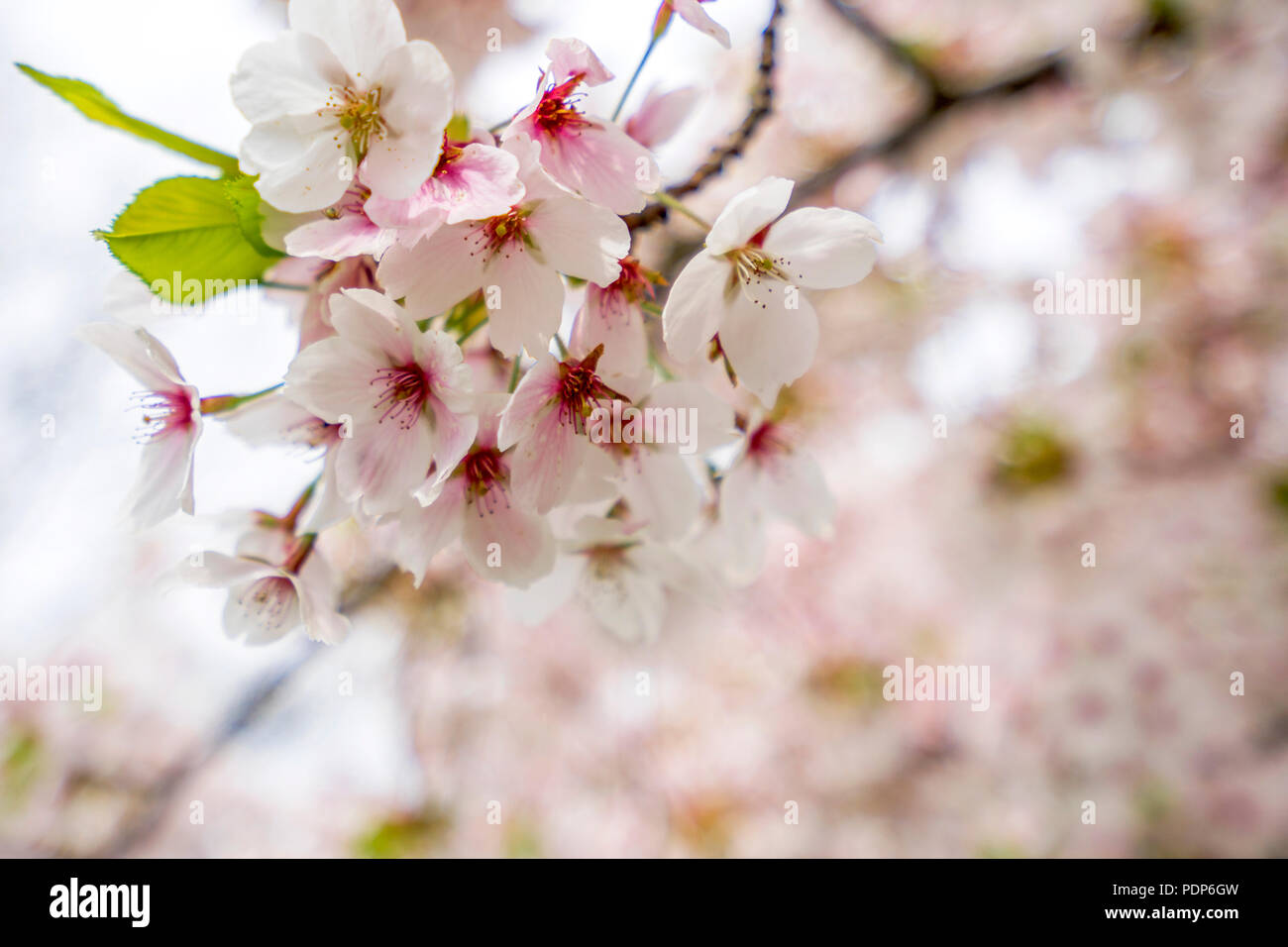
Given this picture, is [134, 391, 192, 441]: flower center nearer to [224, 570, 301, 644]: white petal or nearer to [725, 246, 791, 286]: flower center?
[224, 570, 301, 644]: white petal

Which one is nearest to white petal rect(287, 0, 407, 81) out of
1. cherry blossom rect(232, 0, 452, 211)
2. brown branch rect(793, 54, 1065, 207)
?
cherry blossom rect(232, 0, 452, 211)

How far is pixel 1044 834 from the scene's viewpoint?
2117mm

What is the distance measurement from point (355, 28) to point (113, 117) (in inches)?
7.3

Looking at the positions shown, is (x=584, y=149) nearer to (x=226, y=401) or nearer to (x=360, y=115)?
(x=360, y=115)

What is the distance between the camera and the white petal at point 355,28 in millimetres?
345

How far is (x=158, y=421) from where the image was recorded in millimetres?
427

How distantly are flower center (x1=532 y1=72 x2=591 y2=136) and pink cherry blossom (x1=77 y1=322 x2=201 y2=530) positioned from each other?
28 cm

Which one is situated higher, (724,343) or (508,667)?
(724,343)

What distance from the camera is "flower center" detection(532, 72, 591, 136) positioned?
1.19ft

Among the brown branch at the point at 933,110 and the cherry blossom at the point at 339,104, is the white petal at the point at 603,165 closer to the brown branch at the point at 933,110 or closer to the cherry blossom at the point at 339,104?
the cherry blossom at the point at 339,104

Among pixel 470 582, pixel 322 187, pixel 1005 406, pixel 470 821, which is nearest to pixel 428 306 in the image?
pixel 322 187

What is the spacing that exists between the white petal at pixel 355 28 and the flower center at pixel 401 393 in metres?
0.17
